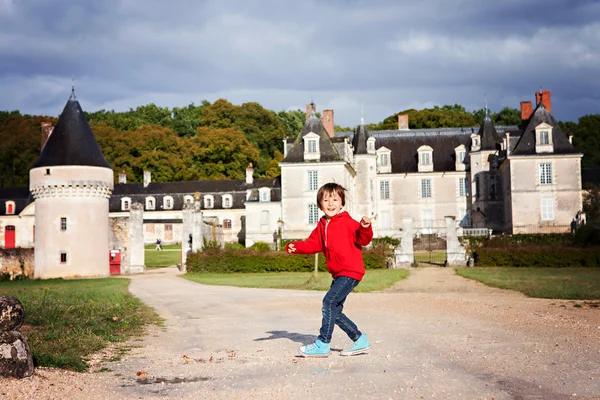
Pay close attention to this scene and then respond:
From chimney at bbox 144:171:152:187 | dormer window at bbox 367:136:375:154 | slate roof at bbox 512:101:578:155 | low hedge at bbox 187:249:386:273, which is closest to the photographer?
low hedge at bbox 187:249:386:273

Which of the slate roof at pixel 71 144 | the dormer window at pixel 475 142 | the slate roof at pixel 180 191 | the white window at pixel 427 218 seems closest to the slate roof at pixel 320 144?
the slate roof at pixel 180 191

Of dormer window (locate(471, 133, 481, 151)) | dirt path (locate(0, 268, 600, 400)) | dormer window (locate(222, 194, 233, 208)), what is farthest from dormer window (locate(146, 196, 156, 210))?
dirt path (locate(0, 268, 600, 400))

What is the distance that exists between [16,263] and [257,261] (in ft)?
43.4

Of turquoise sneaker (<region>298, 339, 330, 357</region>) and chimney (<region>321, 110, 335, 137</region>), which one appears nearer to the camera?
turquoise sneaker (<region>298, 339, 330, 357</region>)

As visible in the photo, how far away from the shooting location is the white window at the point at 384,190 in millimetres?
59188

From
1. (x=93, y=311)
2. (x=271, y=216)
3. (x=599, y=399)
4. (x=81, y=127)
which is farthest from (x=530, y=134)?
(x=599, y=399)

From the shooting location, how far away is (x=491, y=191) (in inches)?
2179

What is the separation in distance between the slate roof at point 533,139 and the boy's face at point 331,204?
1703 inches

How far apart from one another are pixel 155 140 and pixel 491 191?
3290 centimetres

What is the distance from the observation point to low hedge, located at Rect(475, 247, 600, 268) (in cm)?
3086

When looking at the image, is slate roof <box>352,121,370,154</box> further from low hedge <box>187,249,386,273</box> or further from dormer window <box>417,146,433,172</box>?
low hedge <box>187,249,386,273</box>

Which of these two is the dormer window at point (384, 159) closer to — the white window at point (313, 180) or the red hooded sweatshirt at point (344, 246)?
the white window at point (313, 180)

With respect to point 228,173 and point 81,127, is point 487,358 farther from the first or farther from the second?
point 228,173

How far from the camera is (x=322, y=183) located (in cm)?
4962
